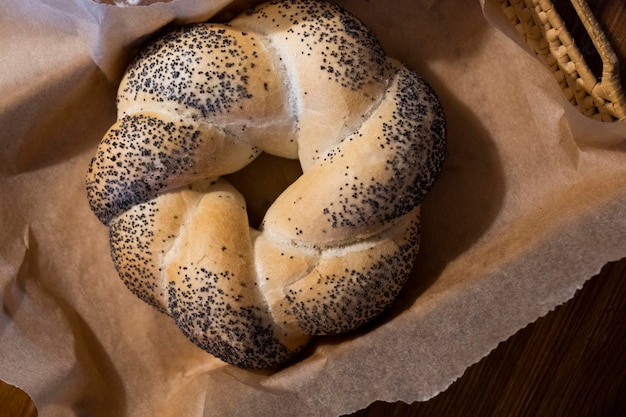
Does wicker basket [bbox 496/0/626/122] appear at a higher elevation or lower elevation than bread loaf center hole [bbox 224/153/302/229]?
higher

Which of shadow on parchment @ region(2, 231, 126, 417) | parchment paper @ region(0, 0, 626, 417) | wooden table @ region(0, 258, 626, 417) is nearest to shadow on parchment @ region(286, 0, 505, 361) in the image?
parchment paper @ region(0, 0, 626, 417)

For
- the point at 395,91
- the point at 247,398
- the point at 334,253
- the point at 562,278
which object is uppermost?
the point at 395,91

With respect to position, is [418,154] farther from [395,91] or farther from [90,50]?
[90,50]

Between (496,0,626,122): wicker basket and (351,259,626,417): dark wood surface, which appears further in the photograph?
(351,259,626,417): dark wood surface

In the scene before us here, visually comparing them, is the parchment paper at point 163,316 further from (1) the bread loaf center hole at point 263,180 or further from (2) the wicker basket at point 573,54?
(1) the bread loaf center hole at point 263,180

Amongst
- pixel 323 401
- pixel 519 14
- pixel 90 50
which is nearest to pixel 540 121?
pixel 519 14

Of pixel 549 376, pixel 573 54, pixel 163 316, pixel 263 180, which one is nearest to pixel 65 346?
pixel 163 316

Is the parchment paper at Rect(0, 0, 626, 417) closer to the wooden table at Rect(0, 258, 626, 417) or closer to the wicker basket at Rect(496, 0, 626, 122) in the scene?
the wicker basket at Rect(496, 0, 626, 122)
